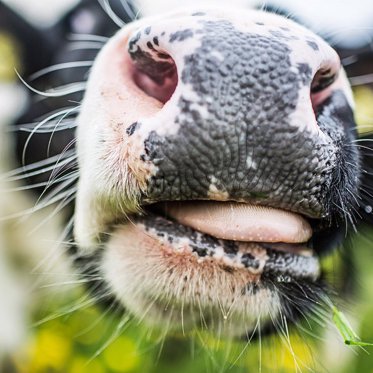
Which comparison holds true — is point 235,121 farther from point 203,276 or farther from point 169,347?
point 169,347

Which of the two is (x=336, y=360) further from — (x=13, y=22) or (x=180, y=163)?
(x=13, y=22)

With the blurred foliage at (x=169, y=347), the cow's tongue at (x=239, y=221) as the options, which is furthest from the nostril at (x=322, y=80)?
the blurred foliage at (x=169, y=347)

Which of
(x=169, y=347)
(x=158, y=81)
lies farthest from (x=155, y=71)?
(x=169, y=347)

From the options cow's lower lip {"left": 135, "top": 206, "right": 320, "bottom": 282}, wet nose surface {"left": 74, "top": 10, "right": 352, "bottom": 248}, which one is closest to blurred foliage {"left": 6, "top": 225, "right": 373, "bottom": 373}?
cow's lower lip {"left": 135, "top": 206, "right": 320, "bottom": 282}

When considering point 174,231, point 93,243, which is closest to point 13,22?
point 93,243

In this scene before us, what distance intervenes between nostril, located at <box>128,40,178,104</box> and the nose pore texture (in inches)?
1.3

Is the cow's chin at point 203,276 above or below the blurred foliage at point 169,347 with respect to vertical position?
above

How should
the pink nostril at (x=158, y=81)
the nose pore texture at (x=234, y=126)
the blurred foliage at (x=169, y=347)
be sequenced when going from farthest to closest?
the blurred foliage at (x=169, y=347), the pink nostril at (x=158, y=81), the nose pore texture at (x=234, y=126)

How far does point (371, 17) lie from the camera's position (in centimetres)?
153

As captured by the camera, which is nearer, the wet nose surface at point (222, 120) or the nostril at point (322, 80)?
the wet nose surface at point (222, 120)

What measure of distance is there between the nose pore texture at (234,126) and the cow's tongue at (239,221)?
2 cm

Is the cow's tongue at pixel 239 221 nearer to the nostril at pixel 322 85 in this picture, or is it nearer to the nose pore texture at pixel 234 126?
the nose pore texture at pixel 234 126

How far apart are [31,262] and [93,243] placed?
0.71 m

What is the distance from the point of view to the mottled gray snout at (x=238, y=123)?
0.99 metres
